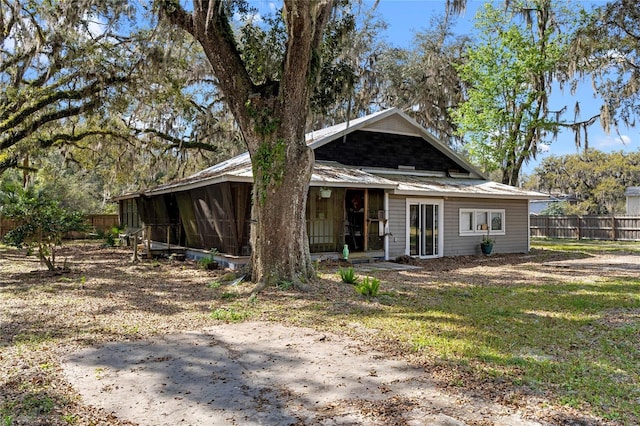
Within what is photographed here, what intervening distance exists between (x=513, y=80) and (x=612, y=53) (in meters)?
3.95

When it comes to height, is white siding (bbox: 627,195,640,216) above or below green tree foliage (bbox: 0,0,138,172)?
below

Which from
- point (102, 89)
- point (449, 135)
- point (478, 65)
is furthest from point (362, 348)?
point (449, 135)

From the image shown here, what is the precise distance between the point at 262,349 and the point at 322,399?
1.53 metres

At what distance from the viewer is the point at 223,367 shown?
4.44 meters

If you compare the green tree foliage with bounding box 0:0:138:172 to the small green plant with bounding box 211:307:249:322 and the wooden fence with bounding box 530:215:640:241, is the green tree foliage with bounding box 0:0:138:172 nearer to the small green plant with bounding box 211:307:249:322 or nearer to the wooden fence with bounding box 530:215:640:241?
the small green plant with bounding box 211:307:249:322

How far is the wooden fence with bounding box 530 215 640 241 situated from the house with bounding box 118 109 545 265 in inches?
412

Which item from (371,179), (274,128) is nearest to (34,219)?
(274,128)

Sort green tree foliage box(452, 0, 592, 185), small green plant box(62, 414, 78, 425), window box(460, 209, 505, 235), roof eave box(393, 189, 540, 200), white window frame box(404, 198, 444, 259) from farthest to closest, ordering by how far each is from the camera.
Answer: green tree foliage box(452, 0, 592, 185)
window box(460, 209, 505, 235)
white window frame box(404, 198, 444, 259)
roof eave box(393, 189, 540, 200)
small green plant box(62, 414, 78, 425)

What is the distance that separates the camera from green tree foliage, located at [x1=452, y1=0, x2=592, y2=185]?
66.4 feet

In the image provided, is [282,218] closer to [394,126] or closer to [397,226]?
[397,226]

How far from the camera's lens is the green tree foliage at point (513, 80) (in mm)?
20234

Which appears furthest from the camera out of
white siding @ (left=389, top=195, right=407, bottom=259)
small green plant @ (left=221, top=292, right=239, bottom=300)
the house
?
white siding @ (left=389, top=195, right=407, bottom=259)

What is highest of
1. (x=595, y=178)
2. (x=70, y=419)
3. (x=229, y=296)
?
(x=595, y=178)

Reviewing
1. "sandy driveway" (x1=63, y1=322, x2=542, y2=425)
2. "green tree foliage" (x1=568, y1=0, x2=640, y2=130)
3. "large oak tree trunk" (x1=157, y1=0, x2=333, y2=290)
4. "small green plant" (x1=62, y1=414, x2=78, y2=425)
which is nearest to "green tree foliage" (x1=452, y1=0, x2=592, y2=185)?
"green tree foliage" (x1=568, y1=0, x2=640, y2=130)
